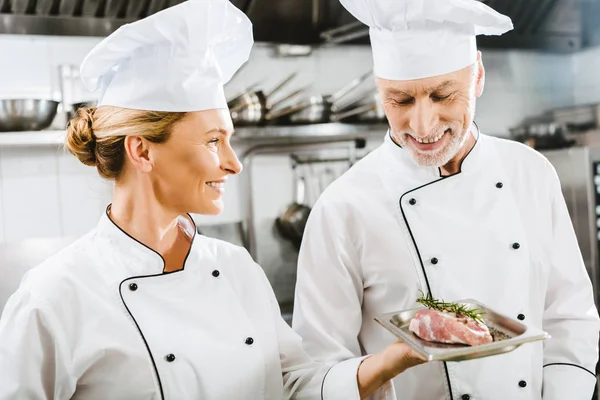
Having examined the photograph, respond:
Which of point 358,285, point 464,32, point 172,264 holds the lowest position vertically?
point 358,285

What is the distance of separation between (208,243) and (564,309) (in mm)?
1048

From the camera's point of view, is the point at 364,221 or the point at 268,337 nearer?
the point at 268,337

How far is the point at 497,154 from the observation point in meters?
1.94

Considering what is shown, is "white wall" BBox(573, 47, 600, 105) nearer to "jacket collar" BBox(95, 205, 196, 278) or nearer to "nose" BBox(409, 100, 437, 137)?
"nose" BBox(409, 100, 437, 137)

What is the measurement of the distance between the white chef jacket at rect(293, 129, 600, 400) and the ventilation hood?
198 cm

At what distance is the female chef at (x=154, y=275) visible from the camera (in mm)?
1360

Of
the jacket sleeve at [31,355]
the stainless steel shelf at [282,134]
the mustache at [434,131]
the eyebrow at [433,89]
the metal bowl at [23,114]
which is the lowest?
the jacket sleeve at [31,355]

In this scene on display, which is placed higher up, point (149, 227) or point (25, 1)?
point (25, 1)

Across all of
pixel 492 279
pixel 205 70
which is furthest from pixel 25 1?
pixel 492 279

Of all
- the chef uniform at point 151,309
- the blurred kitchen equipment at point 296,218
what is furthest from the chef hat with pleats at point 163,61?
the blurred kitchen equipment at point 296,218

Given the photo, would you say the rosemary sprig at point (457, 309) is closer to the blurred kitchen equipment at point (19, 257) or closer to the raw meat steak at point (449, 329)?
the raw meat steak at point (449, 329)

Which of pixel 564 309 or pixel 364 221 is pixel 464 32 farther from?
pixel 564 309

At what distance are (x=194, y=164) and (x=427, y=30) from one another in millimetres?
729

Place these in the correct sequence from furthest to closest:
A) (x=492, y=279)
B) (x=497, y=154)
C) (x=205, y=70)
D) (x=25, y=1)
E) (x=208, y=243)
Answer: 1. (x=25, y=1)
2. (x=497, y=154)
3. (x=492, y=279)
4. (x=208, y=243)
5. (x=205, y=70)
